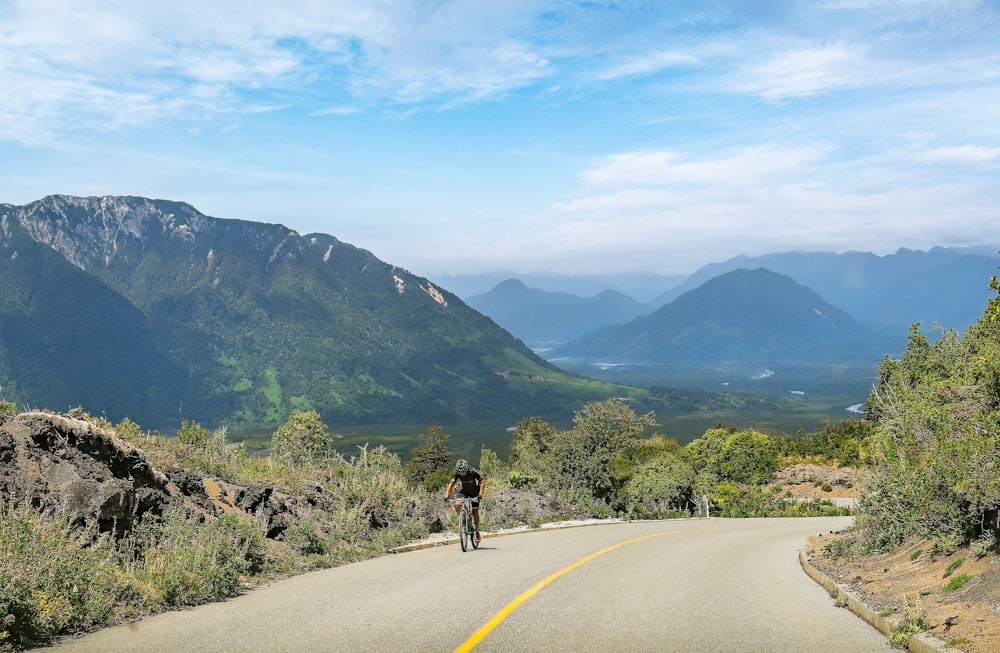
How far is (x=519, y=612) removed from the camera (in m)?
9.45

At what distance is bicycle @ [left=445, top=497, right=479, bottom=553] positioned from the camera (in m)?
16.4

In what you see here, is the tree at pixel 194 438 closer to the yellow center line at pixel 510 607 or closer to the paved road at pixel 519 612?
the paved road at pixel 519 612

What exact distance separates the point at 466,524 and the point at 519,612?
7.31m

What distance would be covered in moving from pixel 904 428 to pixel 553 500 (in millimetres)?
17104

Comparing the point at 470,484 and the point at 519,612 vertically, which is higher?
the point at 470,484

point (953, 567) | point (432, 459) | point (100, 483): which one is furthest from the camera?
point (432, 459)

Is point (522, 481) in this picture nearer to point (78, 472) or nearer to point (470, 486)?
point (470, 486)

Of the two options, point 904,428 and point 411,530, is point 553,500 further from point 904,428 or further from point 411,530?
point 904,428

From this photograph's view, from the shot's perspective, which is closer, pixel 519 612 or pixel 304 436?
pixel 519 612

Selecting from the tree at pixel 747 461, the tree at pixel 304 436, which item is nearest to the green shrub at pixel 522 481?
the tree at pixel 747 461

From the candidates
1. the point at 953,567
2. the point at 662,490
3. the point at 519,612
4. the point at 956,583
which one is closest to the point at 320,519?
the point at 519,612

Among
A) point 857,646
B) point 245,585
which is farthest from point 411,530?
point 857,646

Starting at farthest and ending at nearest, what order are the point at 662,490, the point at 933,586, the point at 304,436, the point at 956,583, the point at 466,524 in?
the point at 304,436, the point at 662,490, the point at 466,524, the point at 933,586, the point at 956,583

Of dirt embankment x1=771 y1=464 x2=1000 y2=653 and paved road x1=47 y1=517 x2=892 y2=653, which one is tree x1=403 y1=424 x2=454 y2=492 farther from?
dirt embankment x1=771 y1=464 x2=1000 y2=653
